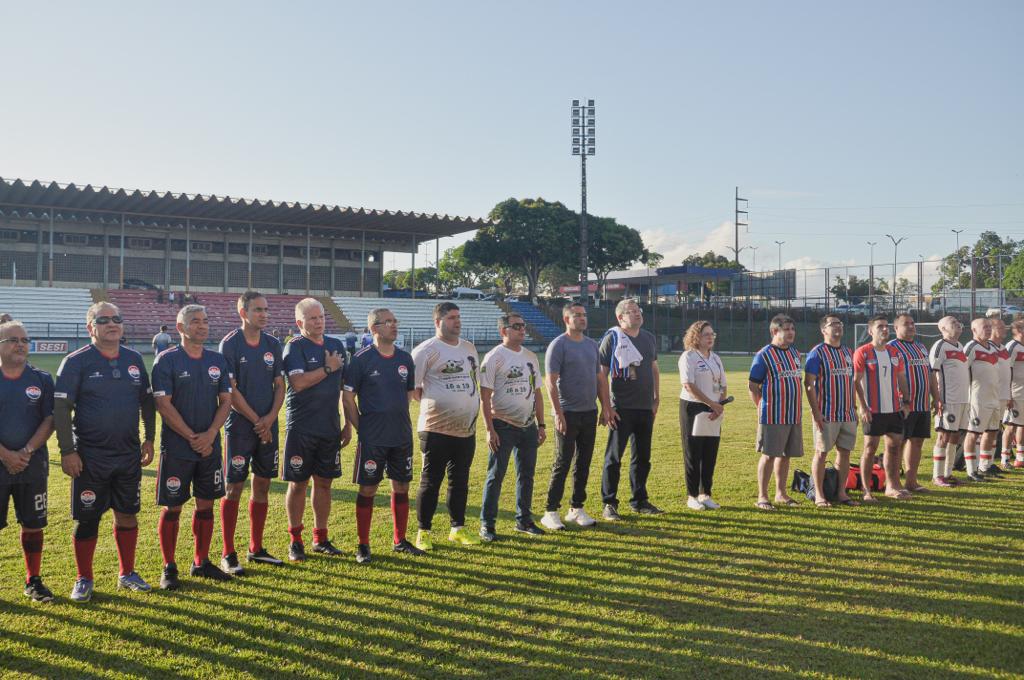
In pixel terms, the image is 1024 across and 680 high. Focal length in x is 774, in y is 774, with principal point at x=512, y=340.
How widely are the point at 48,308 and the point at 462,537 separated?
44.2 m

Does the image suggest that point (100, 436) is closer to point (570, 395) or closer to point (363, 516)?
point (363, 516)

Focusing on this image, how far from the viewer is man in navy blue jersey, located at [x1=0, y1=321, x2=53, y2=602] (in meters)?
4.69

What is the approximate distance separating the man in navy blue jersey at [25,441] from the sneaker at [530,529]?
3375mm

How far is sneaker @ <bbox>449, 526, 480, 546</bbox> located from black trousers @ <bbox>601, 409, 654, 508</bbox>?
146 centimetres

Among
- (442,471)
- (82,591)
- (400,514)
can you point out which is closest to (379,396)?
(442,471)

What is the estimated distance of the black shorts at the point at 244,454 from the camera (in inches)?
214

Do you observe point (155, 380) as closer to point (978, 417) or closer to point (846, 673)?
point (846, 673)

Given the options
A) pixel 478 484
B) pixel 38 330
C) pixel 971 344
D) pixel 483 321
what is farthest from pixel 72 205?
pixel 971 344

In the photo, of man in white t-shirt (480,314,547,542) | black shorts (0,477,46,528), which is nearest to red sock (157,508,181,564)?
black shorts (0,477,46,528)

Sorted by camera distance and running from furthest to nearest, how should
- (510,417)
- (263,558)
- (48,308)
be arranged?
(48,308) → (510,417) → (263,558)

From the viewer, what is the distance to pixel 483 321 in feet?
169

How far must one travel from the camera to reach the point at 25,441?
15.5ft

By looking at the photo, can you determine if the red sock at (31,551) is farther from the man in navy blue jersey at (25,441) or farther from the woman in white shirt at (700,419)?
the woman in white shirt at (700,419)

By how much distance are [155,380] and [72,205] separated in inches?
1791
